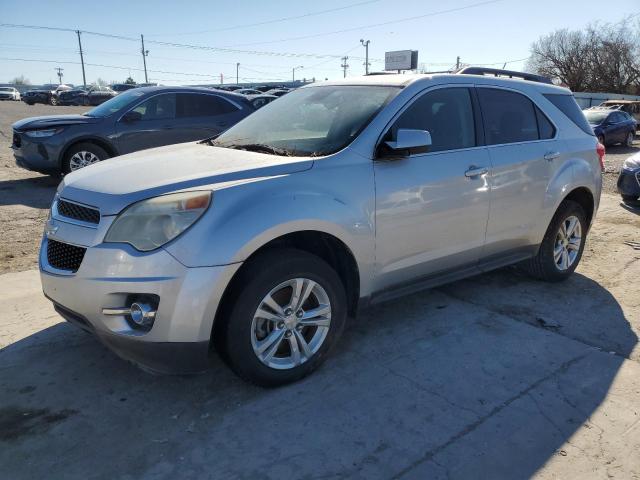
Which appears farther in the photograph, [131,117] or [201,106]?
[201,106]

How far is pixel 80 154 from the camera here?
878 cm

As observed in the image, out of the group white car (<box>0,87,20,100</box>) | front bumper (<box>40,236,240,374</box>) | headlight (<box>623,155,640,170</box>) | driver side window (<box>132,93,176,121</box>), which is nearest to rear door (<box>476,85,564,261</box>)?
front bumper (<box>40,236,240,374</box>)

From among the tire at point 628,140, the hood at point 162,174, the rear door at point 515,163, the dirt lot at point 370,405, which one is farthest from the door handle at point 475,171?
the tire at point 628,140

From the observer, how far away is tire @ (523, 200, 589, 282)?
16.1 ft

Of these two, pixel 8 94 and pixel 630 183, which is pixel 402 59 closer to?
pixel 8 94

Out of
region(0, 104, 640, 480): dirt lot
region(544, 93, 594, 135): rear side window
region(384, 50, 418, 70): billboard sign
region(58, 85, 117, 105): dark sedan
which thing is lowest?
region(0, 104, 640, 480): dirt lot

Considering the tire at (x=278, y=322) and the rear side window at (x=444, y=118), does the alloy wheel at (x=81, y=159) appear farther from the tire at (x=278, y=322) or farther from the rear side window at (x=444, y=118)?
the tire at (x=278, y=322)

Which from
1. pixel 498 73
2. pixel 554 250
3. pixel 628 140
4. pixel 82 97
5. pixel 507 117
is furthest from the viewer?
pixel 82 97

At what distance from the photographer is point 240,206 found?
285 cm

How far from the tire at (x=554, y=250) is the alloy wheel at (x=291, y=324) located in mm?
2578

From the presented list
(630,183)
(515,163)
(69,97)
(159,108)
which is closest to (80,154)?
(159,108)

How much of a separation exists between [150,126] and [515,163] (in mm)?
6618

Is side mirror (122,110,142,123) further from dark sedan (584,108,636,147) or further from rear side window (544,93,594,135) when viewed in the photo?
dark sedan (584,108,636,147)

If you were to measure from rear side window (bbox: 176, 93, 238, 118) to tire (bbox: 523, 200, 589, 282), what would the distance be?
6345mm
